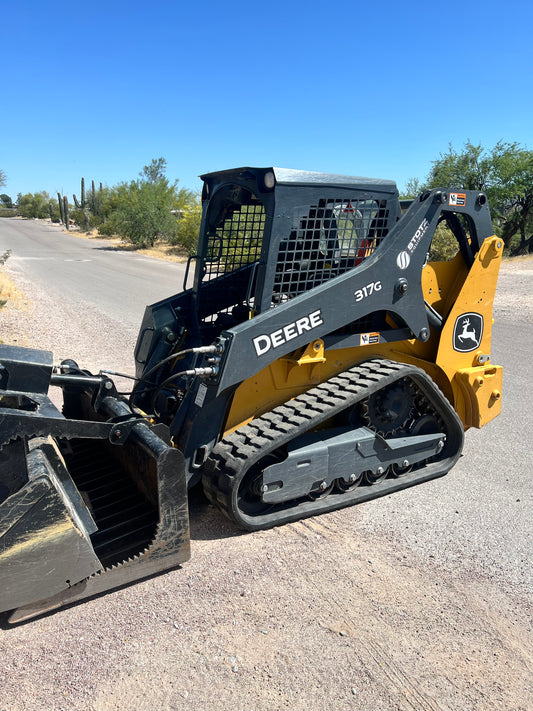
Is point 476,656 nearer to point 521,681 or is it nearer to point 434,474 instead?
point 521,681

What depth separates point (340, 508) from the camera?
4062 millimetres

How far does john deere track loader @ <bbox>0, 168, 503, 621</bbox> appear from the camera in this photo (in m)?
2.88

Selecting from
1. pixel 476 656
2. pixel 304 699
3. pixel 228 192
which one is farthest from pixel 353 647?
pixel 228 192

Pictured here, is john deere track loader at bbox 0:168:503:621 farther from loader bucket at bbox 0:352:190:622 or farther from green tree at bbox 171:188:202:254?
green tree at bbox 171:188:202:254

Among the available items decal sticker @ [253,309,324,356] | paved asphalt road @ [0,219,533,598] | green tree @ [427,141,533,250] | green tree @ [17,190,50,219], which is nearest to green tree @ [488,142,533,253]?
green tree @ [427,141,533,250]

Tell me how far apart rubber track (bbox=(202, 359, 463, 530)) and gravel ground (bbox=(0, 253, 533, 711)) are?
0.64 ft

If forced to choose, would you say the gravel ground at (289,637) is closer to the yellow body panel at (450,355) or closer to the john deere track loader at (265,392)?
the john deere track loader at (265,392)

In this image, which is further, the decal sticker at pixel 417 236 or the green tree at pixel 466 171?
the green tree at pixel 466 171

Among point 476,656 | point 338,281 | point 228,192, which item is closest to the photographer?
point 476,656

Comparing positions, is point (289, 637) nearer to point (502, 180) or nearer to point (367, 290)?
point (367, 290)

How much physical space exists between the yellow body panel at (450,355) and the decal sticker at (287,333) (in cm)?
32

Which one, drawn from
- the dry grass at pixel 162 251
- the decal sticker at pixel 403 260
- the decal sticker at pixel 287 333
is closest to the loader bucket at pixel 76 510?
the decal sticker at pixel 287 333

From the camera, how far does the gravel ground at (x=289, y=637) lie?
2.45m

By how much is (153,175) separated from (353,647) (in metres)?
60.0
